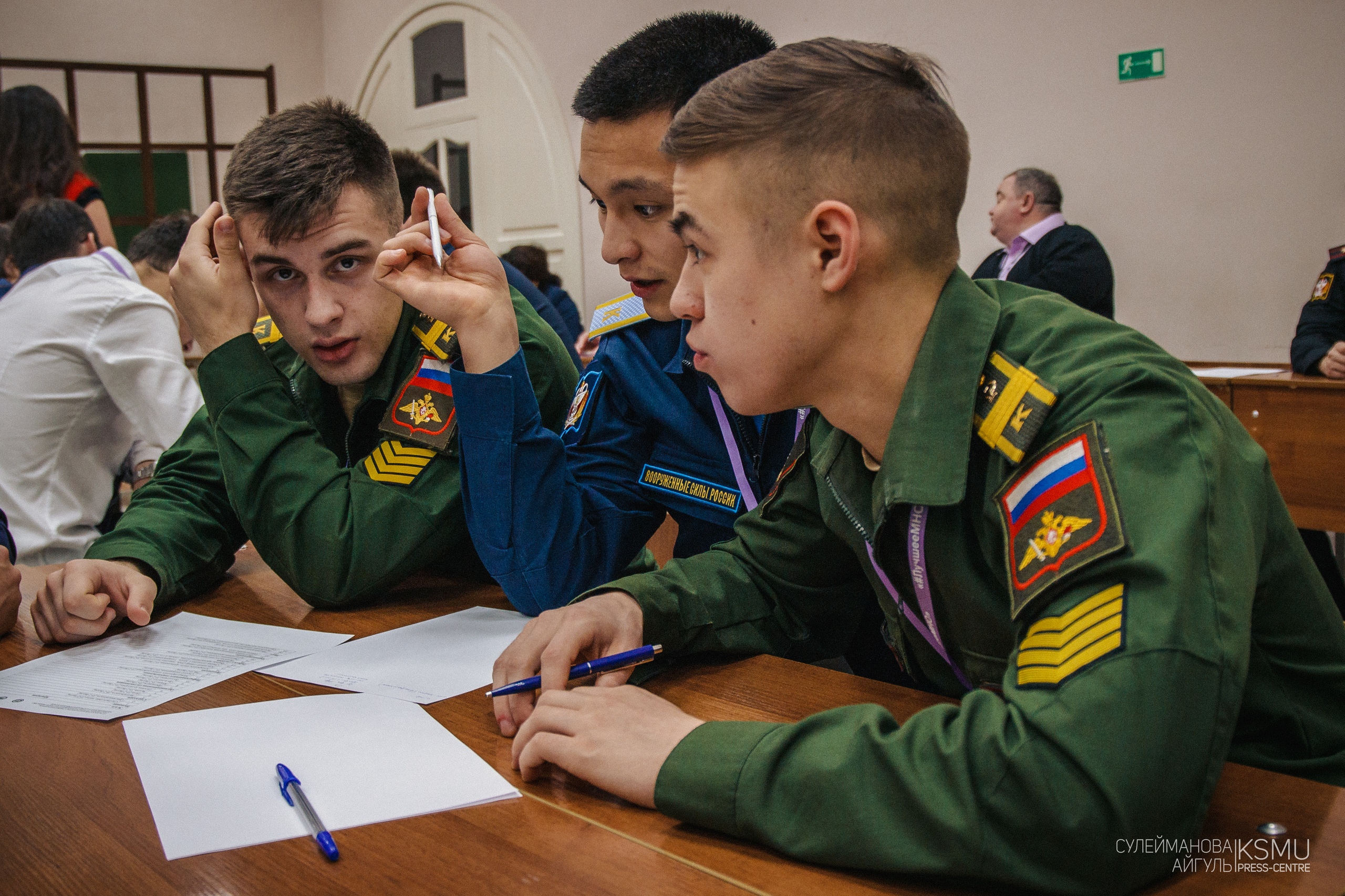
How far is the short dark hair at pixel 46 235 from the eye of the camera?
2607 mm

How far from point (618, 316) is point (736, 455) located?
329mm

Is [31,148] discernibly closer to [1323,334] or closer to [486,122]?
[486,122]

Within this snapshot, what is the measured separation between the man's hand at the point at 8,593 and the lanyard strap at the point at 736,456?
900 mm

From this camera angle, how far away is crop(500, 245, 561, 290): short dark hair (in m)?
5.42

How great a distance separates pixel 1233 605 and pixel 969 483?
0.25 m

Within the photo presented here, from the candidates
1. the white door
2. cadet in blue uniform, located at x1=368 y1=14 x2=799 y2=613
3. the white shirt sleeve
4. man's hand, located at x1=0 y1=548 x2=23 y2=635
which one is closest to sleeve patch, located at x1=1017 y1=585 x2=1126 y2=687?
cadet in blue uniform, located at x1=368 y1=14 x2=799 y2=613

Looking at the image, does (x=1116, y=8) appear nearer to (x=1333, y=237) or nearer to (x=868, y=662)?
(x=1333, y=237)

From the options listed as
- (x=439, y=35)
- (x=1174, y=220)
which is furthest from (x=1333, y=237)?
(x=439, y=35)

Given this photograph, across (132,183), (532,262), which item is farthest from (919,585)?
(132,183)

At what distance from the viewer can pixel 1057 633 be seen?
2.15 feet

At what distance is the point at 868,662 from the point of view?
57.6 inches

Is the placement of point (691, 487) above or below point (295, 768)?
above

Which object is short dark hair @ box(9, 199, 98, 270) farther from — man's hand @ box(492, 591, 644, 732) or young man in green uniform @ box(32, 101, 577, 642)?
man's hand @ box(492, 591, 644, 732)

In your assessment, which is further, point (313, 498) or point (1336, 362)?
point (1336, 362)
